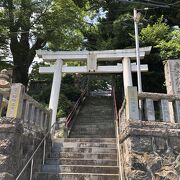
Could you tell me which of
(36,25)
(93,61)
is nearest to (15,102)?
(93,61)

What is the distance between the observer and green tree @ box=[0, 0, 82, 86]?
16.0m

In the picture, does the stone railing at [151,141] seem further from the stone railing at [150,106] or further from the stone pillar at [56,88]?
the stone pillar at [56,88]

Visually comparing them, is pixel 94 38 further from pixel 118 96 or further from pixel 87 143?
pixel 87 143

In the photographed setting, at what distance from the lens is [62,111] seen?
1501 cm

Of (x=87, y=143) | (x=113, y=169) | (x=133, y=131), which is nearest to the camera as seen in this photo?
(x=133, y=131)

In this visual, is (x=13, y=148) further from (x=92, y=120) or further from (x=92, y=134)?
(x=92, y=120)

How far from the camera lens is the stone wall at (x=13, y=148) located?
5646mm

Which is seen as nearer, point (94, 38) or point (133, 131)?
point (133, 131)

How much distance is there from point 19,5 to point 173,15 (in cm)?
969

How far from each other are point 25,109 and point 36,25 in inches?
441

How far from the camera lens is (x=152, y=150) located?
604 centimetres

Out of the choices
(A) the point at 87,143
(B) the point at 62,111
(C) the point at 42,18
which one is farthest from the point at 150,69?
(A) the point at 87,143

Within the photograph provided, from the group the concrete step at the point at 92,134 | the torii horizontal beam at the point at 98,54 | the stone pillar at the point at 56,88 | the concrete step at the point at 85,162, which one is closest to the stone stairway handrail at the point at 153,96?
the concrete step at the point at 85,162

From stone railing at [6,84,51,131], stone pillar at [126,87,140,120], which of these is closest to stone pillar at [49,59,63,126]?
stone railing at [6,84,51,131]
